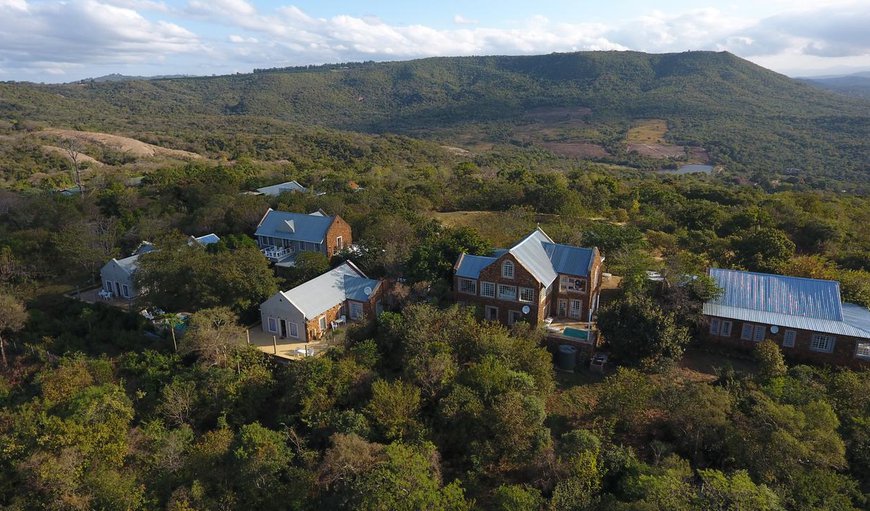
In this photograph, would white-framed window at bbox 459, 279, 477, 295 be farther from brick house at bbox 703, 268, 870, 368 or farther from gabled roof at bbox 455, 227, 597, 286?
brick house at bbox 703, 268, 870, 368

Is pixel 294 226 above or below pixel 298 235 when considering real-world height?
above

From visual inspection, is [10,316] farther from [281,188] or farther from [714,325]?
[714,325]

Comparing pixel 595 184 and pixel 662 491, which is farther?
pixel 595 184

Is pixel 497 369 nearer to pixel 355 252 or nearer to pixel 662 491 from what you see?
pixel 662 491

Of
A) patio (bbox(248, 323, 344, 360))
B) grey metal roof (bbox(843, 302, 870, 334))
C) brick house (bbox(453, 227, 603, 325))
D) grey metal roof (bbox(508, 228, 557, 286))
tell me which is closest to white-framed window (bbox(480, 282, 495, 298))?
brick house (bbox(453, 227, 603, 325))

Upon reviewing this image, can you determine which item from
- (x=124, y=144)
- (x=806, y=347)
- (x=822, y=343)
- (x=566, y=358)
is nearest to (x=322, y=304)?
(x=566, y=358)

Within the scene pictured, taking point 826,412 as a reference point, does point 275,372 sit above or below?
below

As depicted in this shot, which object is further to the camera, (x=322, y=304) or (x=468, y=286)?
(x=468, y=286)

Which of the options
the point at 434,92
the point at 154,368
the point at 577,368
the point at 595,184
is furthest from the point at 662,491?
the point at 434,92
